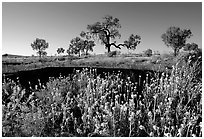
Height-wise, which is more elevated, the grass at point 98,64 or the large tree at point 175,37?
the large tree at point 175,37

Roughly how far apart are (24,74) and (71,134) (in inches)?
118

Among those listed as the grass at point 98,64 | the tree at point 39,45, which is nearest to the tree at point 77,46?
the tree at point 39,45

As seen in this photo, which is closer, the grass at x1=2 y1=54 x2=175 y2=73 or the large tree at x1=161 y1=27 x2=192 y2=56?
the grass at x1=2 y1=54 x2=175 y2=73

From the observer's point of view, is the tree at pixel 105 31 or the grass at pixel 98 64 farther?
the tree at pixel 105 31

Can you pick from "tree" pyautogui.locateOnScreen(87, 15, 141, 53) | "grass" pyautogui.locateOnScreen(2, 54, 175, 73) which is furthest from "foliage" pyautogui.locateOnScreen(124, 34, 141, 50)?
"grass" pyautogui.locateOnScreen(2, 54, 175, 73)

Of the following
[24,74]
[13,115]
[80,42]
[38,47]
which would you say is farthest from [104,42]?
[13,115]

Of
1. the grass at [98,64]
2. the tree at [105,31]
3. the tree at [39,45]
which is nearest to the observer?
the grass at [98,64]

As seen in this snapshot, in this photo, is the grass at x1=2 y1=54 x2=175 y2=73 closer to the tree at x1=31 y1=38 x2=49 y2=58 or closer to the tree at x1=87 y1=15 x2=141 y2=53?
the tree at x1=87 y1=15 x2=141 y2=53

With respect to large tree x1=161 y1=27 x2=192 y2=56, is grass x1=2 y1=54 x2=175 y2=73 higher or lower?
lower

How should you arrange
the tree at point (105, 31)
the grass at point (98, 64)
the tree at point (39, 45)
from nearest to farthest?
1. the grass at point (98, 64)
2. the tree at point (105, 31)
3. the tree at point (39, 45)

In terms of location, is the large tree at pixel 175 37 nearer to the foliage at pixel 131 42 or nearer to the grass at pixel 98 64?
the foliage at pixel 131 42

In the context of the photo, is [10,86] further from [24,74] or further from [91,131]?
[91,131]

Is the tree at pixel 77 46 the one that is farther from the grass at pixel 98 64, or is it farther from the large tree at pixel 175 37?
the grass at pixel 98 64

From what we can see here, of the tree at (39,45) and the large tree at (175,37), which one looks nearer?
the large tree at (175,37)
